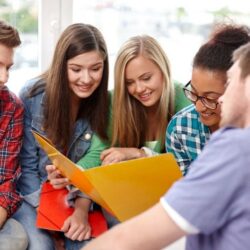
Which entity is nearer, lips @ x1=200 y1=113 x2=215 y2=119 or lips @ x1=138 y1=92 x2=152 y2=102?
lips @ x1=200 y1=113 x2=215 y2=119

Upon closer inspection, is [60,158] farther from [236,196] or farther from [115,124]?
[236,196]

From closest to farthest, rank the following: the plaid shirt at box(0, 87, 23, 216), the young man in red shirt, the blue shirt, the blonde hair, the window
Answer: the blue shirt → the young man in red shirt → the plaid shirt at box(0, 87, 23, 216) → the blonde hair → the window

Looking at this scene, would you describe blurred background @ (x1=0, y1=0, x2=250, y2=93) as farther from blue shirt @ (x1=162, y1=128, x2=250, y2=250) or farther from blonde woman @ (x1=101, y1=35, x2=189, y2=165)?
blue shirt @ (x1=162, y1=128, x2=250, y2=250)

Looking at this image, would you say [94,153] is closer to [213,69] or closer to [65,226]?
[65,226]

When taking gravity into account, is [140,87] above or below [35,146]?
above

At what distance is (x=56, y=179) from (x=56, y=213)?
12cm

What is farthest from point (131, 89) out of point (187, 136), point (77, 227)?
point (77, 227)

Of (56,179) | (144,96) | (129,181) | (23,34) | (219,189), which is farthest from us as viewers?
(23,34)

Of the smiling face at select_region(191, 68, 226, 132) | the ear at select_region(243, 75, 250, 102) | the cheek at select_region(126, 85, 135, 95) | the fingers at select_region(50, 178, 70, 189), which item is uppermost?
the ear at select_region(243, 75, 250, 102)

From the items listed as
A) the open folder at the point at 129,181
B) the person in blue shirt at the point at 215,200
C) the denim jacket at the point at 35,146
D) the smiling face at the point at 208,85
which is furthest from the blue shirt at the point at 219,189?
the denim jacket at the point at 35,146

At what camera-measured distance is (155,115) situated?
5.30 ft

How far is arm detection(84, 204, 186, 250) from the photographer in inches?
26.9

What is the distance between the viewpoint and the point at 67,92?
1.50 metres

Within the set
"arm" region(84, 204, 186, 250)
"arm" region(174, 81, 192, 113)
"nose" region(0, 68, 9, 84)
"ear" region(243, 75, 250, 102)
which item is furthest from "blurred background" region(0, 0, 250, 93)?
"arm" region(84, 204, 186, 250)
